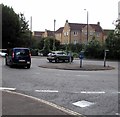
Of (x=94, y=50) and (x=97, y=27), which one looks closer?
(x=94, y=50)

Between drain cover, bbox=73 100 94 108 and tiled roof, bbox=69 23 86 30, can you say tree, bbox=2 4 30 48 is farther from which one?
drain cover, bbox=73 100 94 108

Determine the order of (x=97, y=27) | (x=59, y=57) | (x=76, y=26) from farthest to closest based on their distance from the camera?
(x=97, y=27), (x=76, y=26), (x=59, y=57)

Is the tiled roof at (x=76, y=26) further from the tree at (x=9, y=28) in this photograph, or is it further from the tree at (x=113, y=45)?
the tree at (x=113, y=45)

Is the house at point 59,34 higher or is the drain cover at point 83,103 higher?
the house at point 59,34

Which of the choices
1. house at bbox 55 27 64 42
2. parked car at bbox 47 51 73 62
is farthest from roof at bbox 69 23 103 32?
parked car at bbox 47 51 73 62

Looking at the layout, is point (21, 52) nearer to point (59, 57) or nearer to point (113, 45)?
point (59, 57)

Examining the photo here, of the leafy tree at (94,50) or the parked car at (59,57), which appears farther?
the leafy tree at (94,50)

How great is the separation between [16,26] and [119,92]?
6185cm

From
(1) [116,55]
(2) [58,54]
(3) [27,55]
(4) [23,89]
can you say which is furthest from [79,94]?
(1) [116,55]

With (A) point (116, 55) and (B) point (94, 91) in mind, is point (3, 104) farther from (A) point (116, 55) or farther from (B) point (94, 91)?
(A) point (116, 55)

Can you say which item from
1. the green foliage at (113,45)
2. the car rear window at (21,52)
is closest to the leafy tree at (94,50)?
the green foliage at (113,45)

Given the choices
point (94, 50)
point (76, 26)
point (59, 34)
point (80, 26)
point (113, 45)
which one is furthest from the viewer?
point (59, 34)

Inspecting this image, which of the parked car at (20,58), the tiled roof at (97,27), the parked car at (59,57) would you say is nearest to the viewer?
the parked car at (20,58)

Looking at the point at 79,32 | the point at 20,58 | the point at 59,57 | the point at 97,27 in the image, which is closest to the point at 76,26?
the point at 79,32
